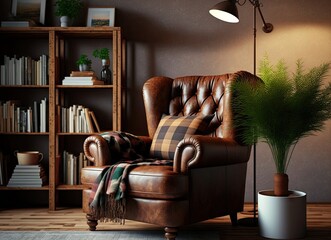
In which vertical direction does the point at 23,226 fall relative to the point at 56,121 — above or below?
below

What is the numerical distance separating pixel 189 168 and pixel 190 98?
3.41 ft

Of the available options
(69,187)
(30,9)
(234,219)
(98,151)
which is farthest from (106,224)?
(30,9)

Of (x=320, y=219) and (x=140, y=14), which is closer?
(x=320, y=219)

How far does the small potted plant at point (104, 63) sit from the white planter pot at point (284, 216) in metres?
1.90

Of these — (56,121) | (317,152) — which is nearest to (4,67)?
(56,121)

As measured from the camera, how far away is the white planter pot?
3550 millimetres

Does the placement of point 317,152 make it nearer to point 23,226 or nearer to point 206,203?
point 206,203

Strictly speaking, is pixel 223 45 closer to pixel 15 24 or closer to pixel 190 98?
pixel 190 98

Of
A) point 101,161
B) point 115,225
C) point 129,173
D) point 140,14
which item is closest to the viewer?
point 129,173

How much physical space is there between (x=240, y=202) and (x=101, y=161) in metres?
1.06

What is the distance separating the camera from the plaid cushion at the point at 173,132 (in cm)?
400

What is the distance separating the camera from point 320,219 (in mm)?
4246

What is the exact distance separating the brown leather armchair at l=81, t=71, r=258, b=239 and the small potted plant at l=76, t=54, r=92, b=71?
0.66 m

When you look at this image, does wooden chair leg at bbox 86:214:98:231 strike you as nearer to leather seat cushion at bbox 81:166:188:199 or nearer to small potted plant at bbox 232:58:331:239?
leather seat cushion at bbox 81:166:188:199
